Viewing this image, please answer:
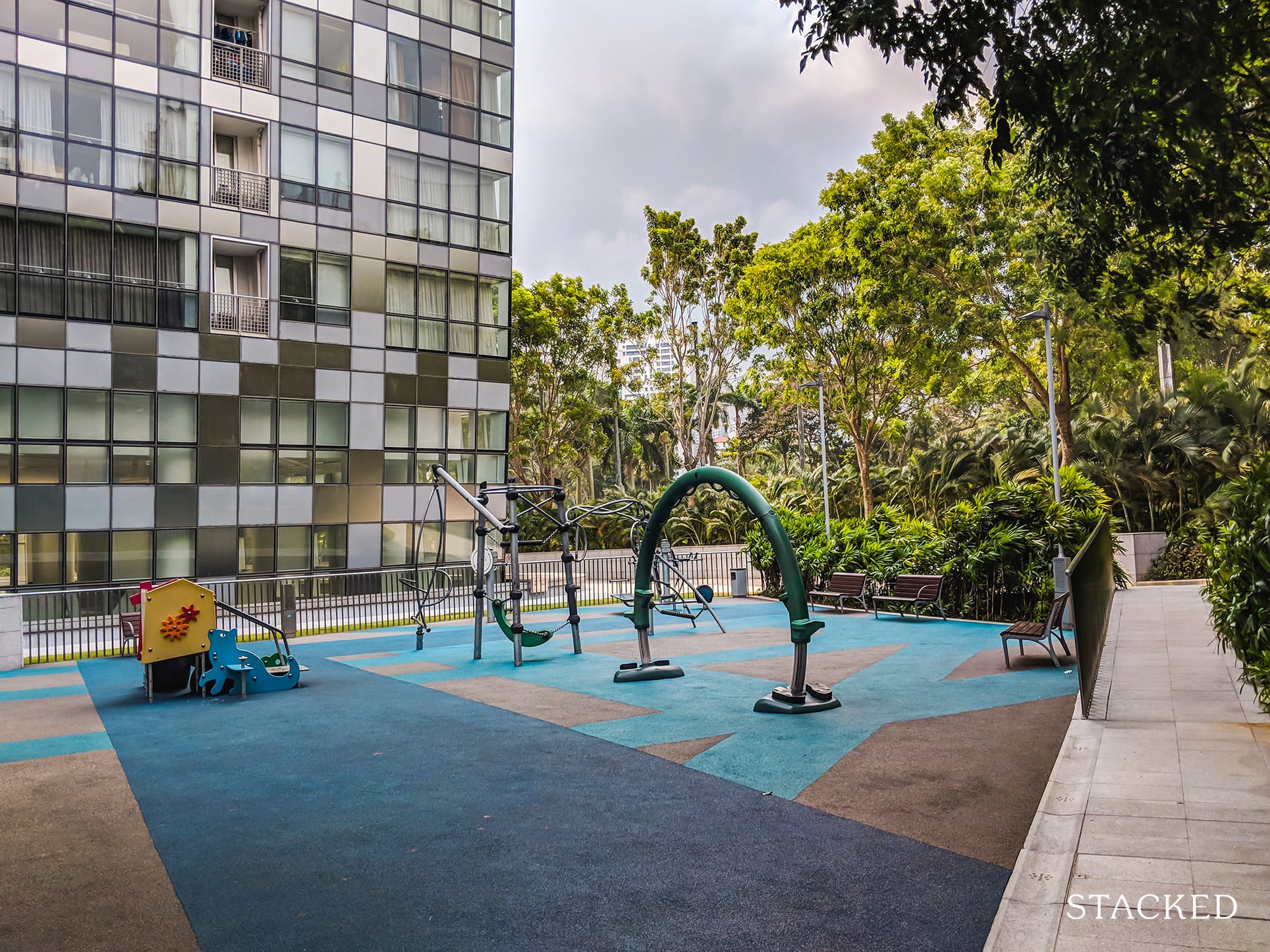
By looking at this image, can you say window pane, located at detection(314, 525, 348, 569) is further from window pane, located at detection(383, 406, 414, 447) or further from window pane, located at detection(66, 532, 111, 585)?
window pane, located at detection(66, 532, 111, 585)

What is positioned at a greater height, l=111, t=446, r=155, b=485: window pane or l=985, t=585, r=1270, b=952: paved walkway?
l=111, t=446, r=155, b=485: window pane

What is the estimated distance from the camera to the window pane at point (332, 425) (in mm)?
25641

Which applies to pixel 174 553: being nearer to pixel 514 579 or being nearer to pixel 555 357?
pixel 514 579

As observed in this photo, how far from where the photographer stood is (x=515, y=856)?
557cm

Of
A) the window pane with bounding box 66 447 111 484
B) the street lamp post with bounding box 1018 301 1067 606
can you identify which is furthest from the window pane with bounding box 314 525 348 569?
the street lamp post with bounding box 1018 301 1067 606

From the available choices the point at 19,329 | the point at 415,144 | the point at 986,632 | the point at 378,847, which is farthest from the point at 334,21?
the point at 378,847

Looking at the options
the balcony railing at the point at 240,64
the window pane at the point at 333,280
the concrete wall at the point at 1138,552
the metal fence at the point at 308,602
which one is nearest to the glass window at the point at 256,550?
the metal fence at the point at 308,602

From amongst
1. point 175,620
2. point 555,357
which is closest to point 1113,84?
point 175,620

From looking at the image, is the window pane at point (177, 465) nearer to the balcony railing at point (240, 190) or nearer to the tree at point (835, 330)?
the balcony railing at point (240, 190)

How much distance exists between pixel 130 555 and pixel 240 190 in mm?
→ 10514

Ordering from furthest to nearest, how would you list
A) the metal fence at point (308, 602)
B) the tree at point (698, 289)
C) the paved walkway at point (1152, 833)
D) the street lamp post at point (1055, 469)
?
the tree at point (698, 289), the metal fence at point (308, 602), the street lamp post at point (1055, 469), the paved walkway at point (1152, 833)

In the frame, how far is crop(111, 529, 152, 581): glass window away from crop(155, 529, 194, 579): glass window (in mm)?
229

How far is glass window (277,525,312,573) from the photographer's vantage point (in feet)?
82.1

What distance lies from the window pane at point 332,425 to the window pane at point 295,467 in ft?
1.86
